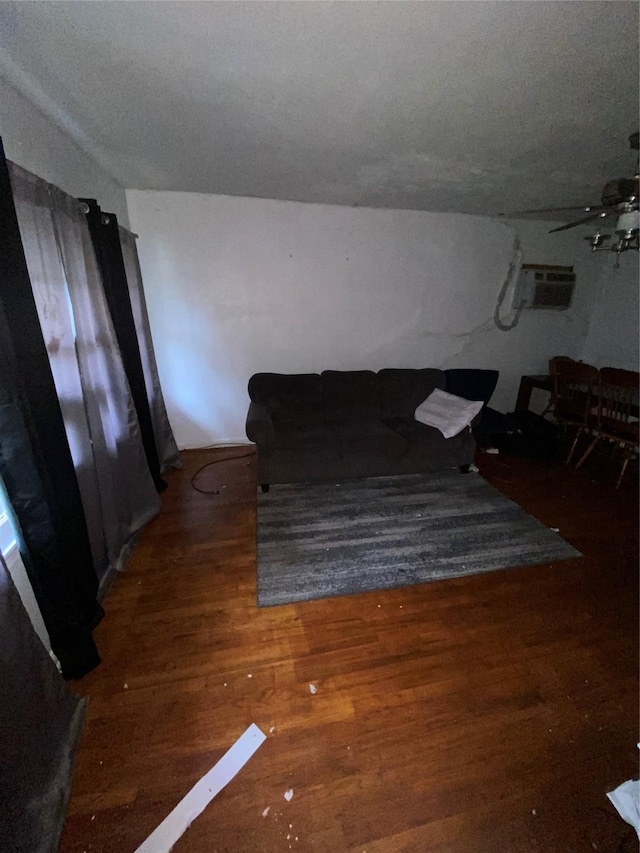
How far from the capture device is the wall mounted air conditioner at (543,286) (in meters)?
3.54

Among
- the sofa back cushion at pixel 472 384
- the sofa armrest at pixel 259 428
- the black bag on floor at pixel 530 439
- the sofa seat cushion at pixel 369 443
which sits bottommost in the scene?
the black bag on floor at pixel 530 439

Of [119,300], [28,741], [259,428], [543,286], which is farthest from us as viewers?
[543,286]

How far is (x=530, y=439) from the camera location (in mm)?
3260

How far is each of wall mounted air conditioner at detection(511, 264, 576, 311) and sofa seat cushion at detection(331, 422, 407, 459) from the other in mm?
2214

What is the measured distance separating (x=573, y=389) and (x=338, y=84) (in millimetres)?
3047

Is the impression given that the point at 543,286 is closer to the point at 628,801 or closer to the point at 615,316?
the point at 615,316

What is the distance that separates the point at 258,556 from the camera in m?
2.00

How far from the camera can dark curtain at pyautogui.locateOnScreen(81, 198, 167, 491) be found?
71.7 inches

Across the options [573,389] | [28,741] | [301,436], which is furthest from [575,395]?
[28,741]

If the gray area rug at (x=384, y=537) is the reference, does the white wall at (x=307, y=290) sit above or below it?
above

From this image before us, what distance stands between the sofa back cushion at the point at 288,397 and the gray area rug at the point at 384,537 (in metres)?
→ 0.59

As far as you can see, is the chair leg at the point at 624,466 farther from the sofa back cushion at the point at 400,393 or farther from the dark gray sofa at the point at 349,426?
the sofa back cushion at the point at 400,393

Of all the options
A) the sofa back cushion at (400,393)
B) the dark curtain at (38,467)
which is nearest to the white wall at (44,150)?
the dark curtain at (38,467)

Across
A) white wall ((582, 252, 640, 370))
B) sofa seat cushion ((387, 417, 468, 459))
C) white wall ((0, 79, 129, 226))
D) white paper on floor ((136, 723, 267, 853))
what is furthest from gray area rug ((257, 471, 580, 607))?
white wall ((582, 252, 640, 370))
